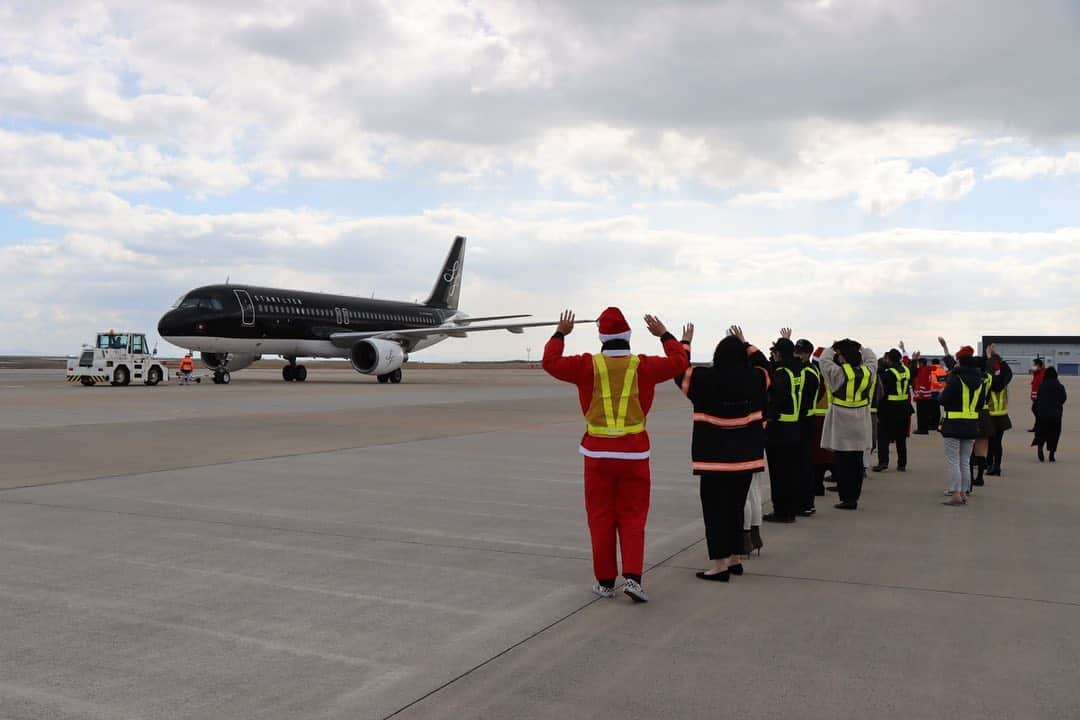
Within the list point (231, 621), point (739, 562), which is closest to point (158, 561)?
point (231, 621)

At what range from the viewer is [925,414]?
1825 cm

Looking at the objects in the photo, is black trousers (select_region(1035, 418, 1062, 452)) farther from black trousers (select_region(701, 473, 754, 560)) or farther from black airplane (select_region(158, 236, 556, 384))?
black airplane (select_region(158, 236, 556, 384))

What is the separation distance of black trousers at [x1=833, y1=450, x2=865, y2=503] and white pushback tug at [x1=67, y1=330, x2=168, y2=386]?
1155 inches

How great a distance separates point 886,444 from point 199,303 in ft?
84.5

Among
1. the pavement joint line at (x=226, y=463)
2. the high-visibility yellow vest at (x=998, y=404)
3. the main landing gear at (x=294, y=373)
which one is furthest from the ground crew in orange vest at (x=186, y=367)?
the high-visibility yellow vest at (x=998, y=404)

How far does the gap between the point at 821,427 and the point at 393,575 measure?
20.4 feet

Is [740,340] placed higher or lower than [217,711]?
higher

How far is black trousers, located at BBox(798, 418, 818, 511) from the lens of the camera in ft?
27.5

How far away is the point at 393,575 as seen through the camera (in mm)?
5789

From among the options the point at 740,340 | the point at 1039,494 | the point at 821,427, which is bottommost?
the point at 1039,494

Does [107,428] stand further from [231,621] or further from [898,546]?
[898,546]

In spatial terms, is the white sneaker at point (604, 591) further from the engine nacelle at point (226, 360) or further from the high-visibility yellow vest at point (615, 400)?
the engine nacelle at point (226, 360)

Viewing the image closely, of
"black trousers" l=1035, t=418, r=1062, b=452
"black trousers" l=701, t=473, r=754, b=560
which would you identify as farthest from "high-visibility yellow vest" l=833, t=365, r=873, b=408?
"black trousers" l=1035, t=418, r=1062, b=452

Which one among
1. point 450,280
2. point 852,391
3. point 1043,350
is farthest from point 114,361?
point 1043,350
